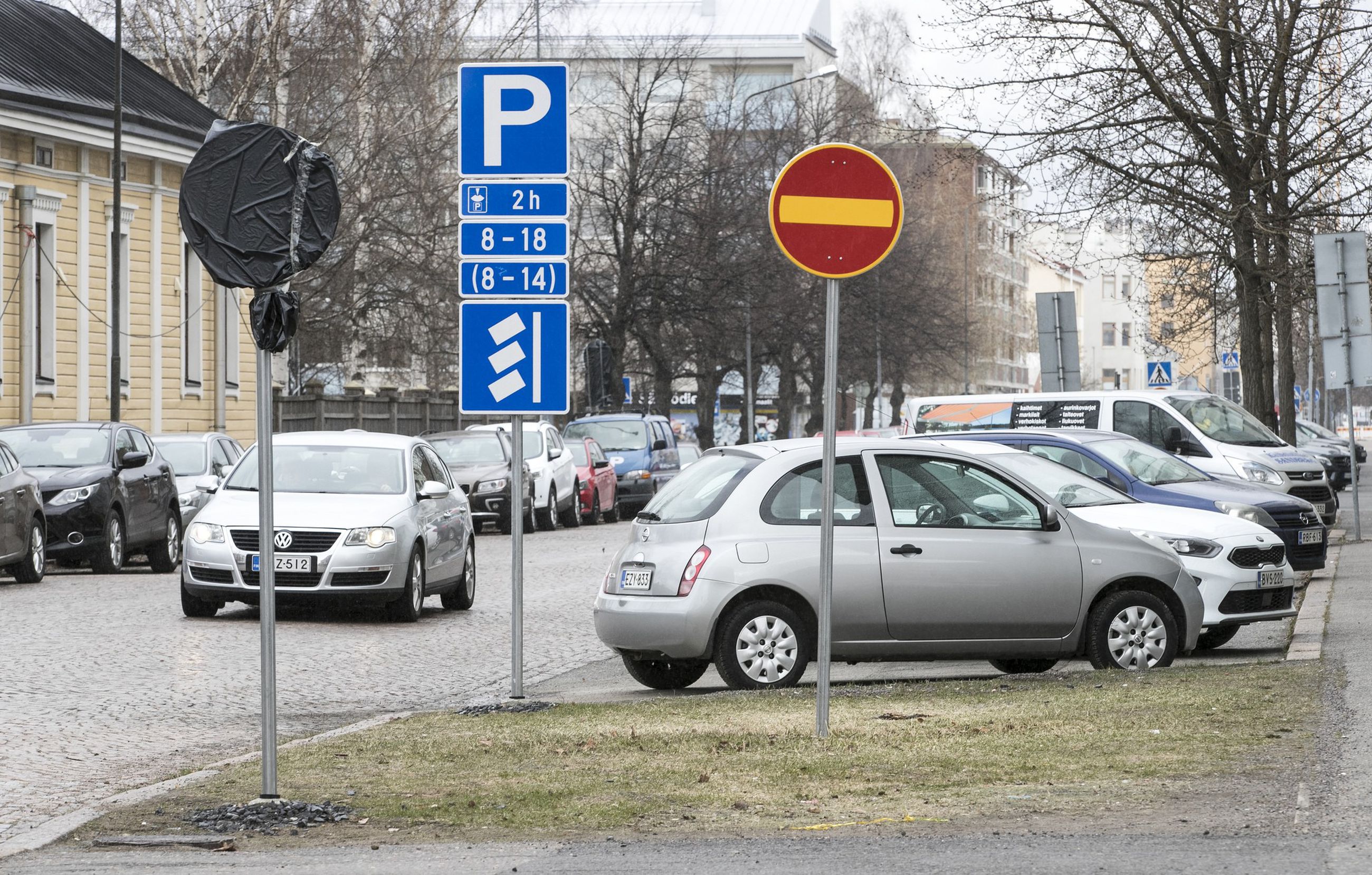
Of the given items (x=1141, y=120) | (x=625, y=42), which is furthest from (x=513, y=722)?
(x=625, y=42)

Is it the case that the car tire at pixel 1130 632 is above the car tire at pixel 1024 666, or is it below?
above

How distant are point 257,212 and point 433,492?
31.7 ft

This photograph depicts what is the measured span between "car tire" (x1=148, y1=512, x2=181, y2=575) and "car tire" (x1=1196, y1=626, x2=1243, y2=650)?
532 inches

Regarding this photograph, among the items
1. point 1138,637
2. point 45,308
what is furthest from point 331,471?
point 45,308

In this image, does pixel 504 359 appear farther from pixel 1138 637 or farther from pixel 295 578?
pixel 295 578

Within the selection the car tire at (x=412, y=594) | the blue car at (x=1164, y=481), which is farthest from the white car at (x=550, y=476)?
the blue car at (x=1164, y=481)

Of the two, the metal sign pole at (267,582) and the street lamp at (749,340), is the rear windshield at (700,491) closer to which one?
the metal sign pole at (267,582)

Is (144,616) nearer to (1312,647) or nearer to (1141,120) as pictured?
(1312,647)

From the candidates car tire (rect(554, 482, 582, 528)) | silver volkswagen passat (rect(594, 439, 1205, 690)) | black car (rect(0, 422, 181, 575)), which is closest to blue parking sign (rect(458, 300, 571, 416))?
silver volkswagen passat (rect(594, 439, 1205, 690))

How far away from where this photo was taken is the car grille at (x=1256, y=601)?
1269 centimetres

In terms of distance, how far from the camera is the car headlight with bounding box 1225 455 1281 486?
2214 cm

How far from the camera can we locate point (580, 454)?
3578 centimetres

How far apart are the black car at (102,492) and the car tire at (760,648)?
1191 cm

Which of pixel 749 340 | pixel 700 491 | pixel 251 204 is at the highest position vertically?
pixel 749 340
